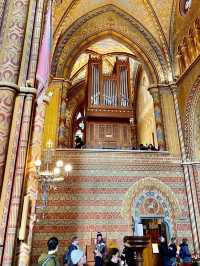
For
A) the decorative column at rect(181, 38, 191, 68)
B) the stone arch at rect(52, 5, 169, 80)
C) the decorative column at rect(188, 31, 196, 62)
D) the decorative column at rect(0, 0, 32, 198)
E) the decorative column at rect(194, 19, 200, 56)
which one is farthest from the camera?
the stone arch at rect(52, 5, 169, 80)

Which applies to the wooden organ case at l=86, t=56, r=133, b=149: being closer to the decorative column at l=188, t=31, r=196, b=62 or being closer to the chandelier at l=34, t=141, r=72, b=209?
the chandelier at l=34, t=141, r=72, b=209

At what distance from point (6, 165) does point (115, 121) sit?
9389 millimetres

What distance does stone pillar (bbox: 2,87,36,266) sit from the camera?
3.71 m

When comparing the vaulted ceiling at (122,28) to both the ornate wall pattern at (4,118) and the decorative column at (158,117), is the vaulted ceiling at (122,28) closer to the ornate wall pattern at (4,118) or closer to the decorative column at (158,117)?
the decorative column at (158,117)

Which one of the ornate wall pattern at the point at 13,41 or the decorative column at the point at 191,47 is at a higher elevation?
the decorative column at the point at 191,47

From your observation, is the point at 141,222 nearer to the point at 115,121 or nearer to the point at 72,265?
the point at 115,121

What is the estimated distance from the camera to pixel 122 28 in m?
13.8

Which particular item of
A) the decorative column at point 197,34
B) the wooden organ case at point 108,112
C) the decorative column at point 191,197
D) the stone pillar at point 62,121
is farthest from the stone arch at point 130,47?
the decorative column at point 191,197

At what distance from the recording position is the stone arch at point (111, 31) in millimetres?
12852

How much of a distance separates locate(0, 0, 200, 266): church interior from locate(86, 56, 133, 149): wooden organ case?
52 mm

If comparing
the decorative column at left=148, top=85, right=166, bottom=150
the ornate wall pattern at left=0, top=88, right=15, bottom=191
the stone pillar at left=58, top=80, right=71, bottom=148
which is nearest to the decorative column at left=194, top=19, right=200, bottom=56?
the decorative column at left=148, top=85, right=166, bottom=150

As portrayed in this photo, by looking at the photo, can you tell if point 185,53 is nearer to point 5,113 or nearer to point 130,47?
point 130,47

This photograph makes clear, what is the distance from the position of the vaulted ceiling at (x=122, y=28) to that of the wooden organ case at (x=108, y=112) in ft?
5.23

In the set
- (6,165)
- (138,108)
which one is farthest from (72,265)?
(138,108)
